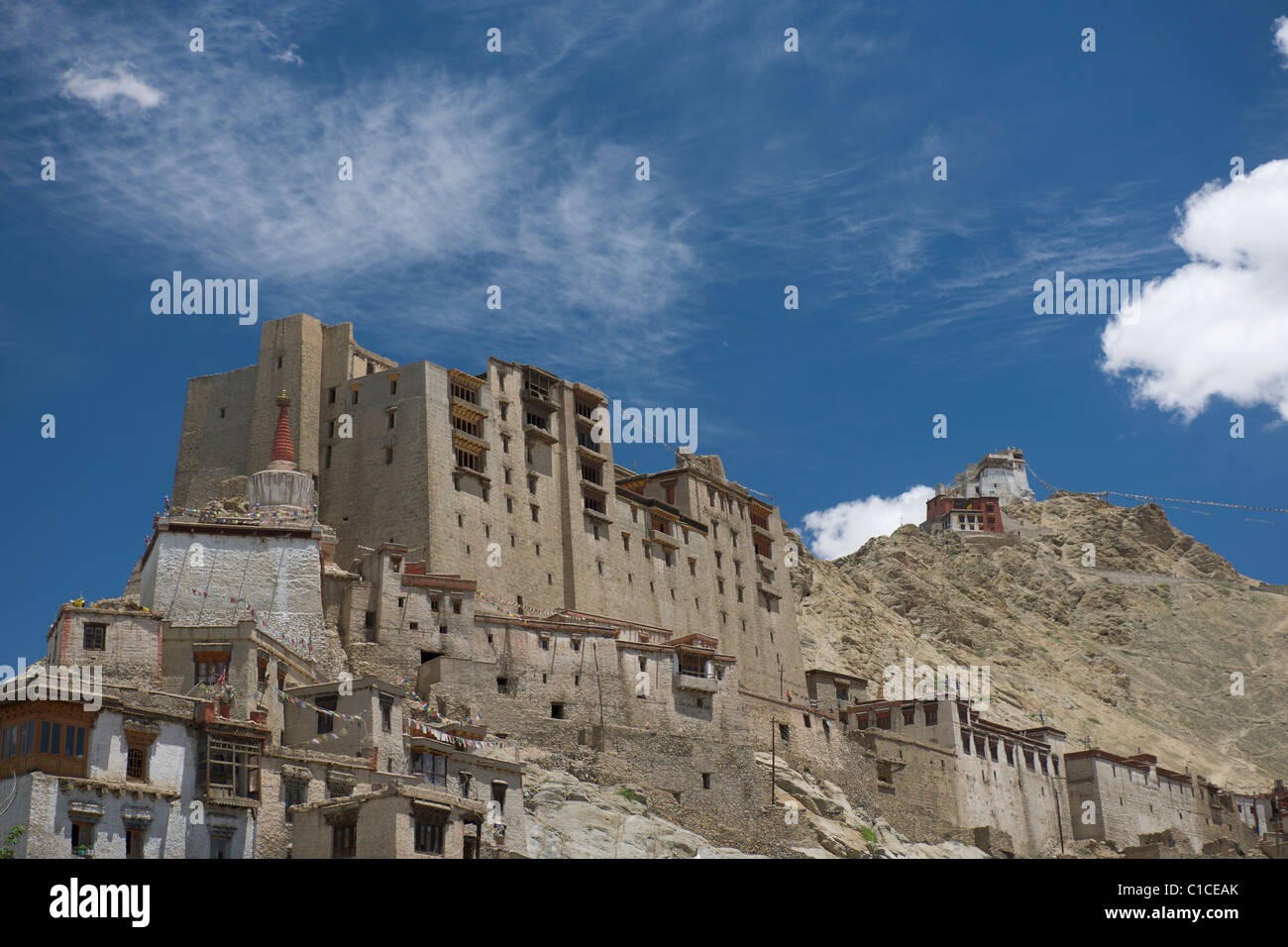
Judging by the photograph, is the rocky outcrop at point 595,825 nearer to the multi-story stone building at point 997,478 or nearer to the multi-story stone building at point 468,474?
the multi-story stone building at point 468,474

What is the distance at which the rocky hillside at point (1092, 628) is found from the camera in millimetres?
110125

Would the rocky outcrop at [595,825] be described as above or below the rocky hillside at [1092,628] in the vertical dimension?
below

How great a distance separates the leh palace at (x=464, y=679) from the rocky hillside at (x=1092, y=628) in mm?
10321

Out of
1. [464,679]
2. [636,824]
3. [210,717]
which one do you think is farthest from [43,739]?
[636,824]

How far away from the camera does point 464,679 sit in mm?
63500

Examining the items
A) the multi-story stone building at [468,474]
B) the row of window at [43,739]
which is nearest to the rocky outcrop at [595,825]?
the multi-story stone building at [468,474]

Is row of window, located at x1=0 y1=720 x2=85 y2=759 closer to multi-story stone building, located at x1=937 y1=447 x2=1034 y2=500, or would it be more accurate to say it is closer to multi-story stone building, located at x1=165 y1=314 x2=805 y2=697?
multi-story stone building, located at x1=165 y1=314 x2=805 y2=697

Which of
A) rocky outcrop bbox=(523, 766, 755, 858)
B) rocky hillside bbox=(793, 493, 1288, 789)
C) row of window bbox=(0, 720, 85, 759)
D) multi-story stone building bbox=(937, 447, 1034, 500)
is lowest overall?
rocky outcrop bbox=(523, 766, 755, 858)

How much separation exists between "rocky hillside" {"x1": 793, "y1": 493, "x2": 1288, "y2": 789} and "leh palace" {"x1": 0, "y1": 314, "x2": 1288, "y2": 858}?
1032 cm

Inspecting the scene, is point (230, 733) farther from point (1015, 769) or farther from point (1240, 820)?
point (1240, 820)

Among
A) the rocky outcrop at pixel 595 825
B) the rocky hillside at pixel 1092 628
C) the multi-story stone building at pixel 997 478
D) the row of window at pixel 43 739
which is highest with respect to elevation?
the multi-story stone building at pixel 997 478

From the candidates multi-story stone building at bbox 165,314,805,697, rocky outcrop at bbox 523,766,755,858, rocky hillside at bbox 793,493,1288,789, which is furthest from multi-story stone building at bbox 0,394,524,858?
rocky hillside at bbox 793,493,1288,789

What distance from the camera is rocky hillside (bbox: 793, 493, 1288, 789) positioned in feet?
361
